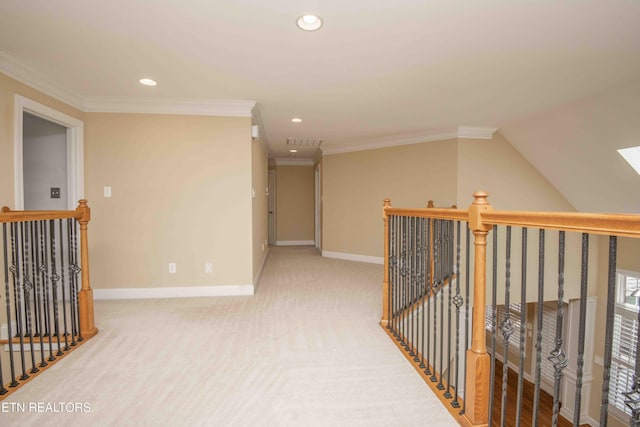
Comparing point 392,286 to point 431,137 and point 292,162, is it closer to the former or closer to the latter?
point 431,137

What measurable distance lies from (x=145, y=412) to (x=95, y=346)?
3.37 feet

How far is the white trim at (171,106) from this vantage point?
11.5ft

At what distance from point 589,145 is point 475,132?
142cm

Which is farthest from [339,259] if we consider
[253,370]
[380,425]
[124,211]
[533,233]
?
[380,425]

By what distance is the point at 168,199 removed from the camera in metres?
3.70

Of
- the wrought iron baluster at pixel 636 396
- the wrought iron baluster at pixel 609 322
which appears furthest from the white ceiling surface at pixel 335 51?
the wrought iron baluster at pixel 636 396

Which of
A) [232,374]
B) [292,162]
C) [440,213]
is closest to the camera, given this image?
[440,213]

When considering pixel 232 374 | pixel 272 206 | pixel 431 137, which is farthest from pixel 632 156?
pixel 272 206

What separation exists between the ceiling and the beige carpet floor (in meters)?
2.21

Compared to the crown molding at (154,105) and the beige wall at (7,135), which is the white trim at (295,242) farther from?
the beige wall at (7,135)

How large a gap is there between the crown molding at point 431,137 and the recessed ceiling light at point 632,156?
1.58m

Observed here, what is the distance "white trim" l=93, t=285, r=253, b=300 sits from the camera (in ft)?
11.8

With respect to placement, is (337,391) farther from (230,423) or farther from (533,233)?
(533,233)

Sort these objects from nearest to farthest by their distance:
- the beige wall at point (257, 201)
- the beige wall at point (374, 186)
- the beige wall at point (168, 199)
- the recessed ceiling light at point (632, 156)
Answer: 1. the beige wall at point (168, 199)
2. the recessed ceiling light at point (632, 156)
3. the beige wall at point (257, 201)
4. the beige wall at point (374, 186)
